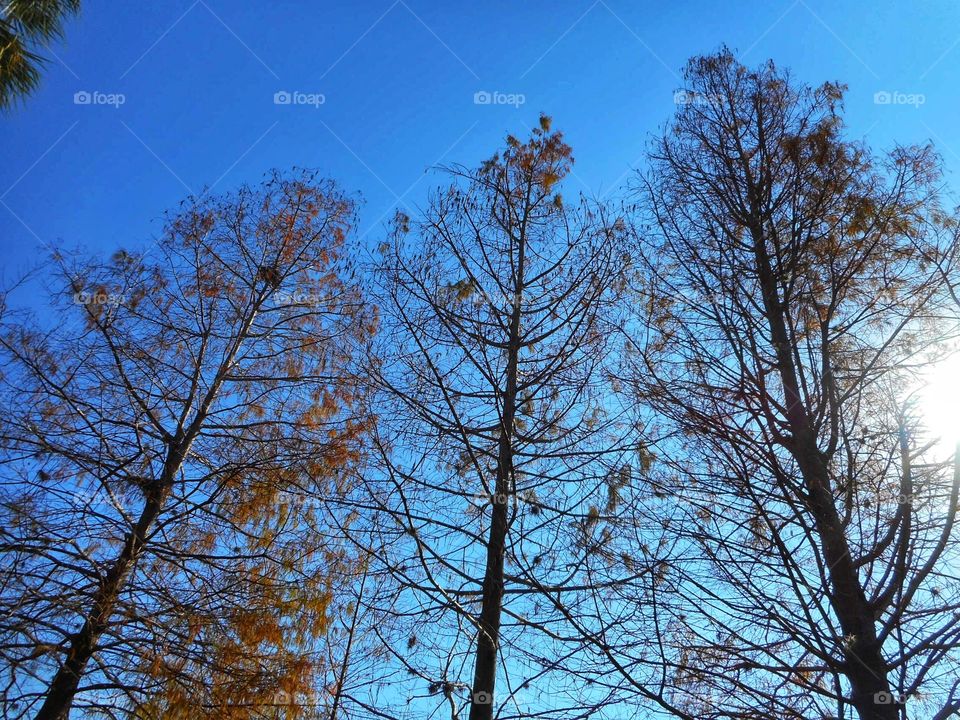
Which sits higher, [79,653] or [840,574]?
[840,574]

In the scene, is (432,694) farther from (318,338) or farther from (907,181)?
(907,181)

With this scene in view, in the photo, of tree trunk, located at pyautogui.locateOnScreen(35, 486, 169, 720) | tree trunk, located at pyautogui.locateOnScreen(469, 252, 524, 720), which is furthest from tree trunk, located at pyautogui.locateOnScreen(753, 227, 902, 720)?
tree trunk, located at pyautogui.locateOnScreen(35, 486, 169, 720)

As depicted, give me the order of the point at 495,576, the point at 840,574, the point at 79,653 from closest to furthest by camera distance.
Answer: the point at 840,574
the point at 495,576
the point at 79,653

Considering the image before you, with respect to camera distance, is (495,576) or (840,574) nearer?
(840,574)

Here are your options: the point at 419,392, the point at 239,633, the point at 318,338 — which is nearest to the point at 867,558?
the point at 419,392

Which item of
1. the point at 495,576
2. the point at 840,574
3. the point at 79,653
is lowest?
the point at 79,653

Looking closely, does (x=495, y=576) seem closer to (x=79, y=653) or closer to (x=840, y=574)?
(x=840, y=574)

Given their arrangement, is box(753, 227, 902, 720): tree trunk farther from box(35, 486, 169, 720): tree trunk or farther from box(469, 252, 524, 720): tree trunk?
box(35, 486, 169, 720): tree trunk

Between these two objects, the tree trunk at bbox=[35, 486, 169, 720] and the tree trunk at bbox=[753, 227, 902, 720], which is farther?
the tree trunk at bbox=[35, 486, 169, 720]

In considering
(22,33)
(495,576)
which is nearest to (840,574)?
(495,576)

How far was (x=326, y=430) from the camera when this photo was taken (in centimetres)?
699

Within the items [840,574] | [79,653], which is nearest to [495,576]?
[840,574]

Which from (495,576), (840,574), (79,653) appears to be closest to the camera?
(840,574)

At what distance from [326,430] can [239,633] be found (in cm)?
215
